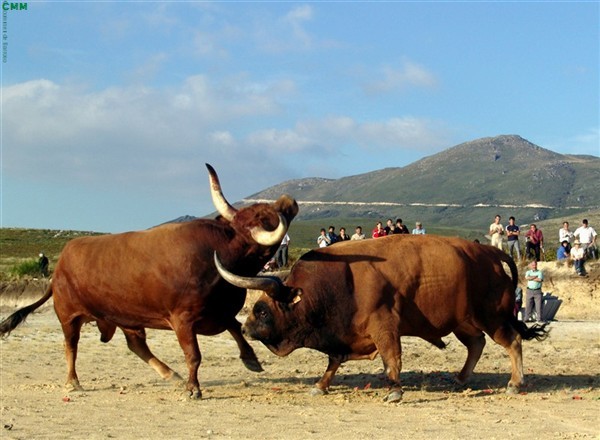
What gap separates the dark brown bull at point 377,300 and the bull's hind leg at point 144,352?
250cm

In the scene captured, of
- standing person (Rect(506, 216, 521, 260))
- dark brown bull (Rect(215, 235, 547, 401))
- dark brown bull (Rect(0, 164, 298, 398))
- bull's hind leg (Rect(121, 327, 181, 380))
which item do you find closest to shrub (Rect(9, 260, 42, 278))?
standing person (Rect(506, 216, 521, 260))

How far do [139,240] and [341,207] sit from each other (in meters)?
184

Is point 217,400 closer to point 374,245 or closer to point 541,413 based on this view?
point 374,245

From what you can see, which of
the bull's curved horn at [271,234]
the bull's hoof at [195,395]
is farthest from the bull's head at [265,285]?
the bull's hoof at [195,395]

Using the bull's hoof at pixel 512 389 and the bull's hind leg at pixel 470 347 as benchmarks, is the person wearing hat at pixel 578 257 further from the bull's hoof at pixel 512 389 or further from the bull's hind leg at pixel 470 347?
the bull's hoof at pixel 512 389

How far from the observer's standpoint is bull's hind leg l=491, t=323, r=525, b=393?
44.5 feet

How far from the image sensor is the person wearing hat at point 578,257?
97.4 ft

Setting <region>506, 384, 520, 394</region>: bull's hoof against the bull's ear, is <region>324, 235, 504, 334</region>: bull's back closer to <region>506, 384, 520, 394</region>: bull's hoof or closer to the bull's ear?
the bull's ear

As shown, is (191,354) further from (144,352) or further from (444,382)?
(444,382)

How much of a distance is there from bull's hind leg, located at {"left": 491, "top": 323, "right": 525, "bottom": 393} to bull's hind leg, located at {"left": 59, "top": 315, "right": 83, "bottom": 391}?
234 inches

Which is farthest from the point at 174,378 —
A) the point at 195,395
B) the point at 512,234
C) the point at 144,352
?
the point at 512,234

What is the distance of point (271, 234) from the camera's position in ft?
42.9

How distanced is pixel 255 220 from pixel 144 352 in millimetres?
3268

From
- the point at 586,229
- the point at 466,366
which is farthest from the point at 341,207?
the point at 466,366
